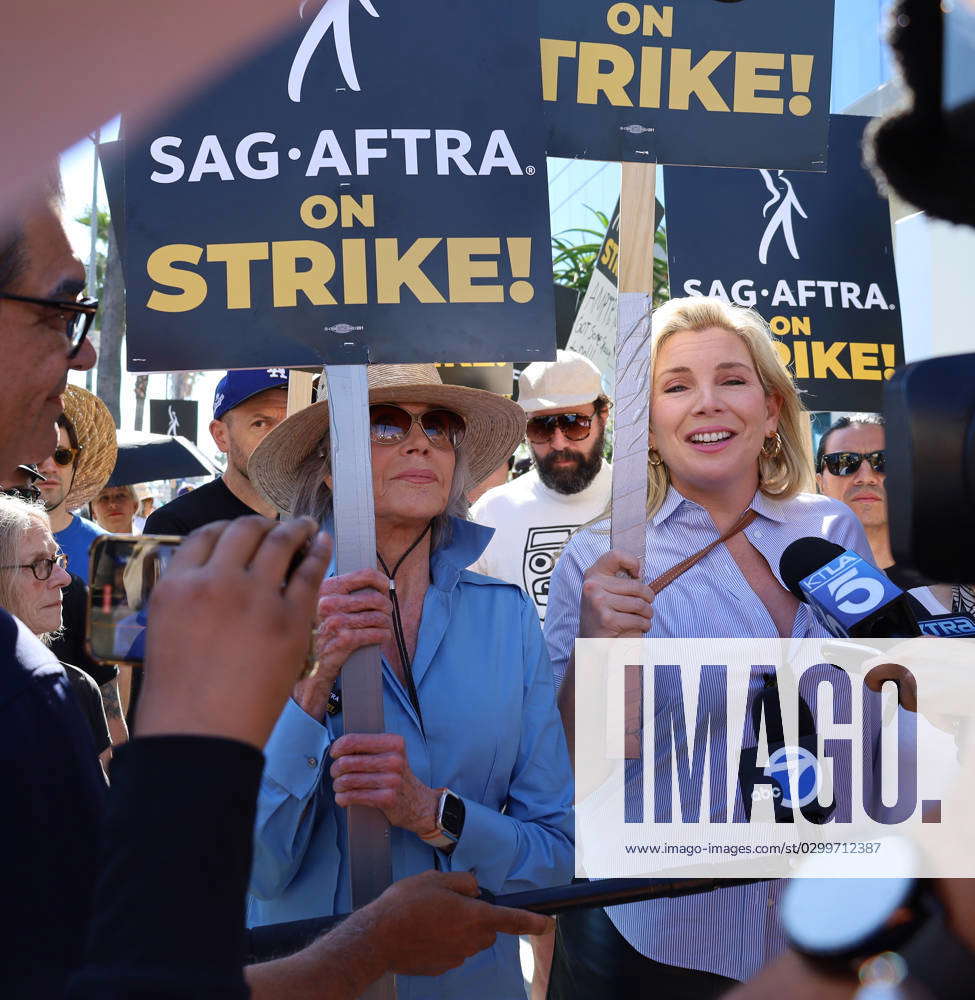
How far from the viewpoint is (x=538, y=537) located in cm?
489

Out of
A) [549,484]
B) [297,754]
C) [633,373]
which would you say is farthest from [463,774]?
[549,484]

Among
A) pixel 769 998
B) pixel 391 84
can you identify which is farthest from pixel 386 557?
pixel 769 998

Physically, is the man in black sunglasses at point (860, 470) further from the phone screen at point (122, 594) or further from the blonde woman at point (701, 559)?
the phone screen at point (122, 594)

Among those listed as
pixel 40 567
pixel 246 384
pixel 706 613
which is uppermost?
pixel 246 384

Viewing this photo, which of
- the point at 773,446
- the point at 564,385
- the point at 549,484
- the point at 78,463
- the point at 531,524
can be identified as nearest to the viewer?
the point at 773,446

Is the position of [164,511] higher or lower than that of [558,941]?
higher

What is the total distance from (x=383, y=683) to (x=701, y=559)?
36.0 inches

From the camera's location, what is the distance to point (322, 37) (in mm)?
2521

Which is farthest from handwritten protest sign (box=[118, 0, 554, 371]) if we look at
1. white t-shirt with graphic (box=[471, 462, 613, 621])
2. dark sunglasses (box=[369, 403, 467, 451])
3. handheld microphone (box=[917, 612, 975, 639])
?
white t-shirt with graphic (box=[471, 462, 613, 621])

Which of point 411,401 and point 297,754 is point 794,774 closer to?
point 297,754

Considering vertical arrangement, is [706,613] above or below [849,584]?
below

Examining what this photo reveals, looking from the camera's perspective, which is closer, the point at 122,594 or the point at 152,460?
the point at 122,594

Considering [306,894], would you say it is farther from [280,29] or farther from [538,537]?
[538,537]

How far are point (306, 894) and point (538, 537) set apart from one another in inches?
104
